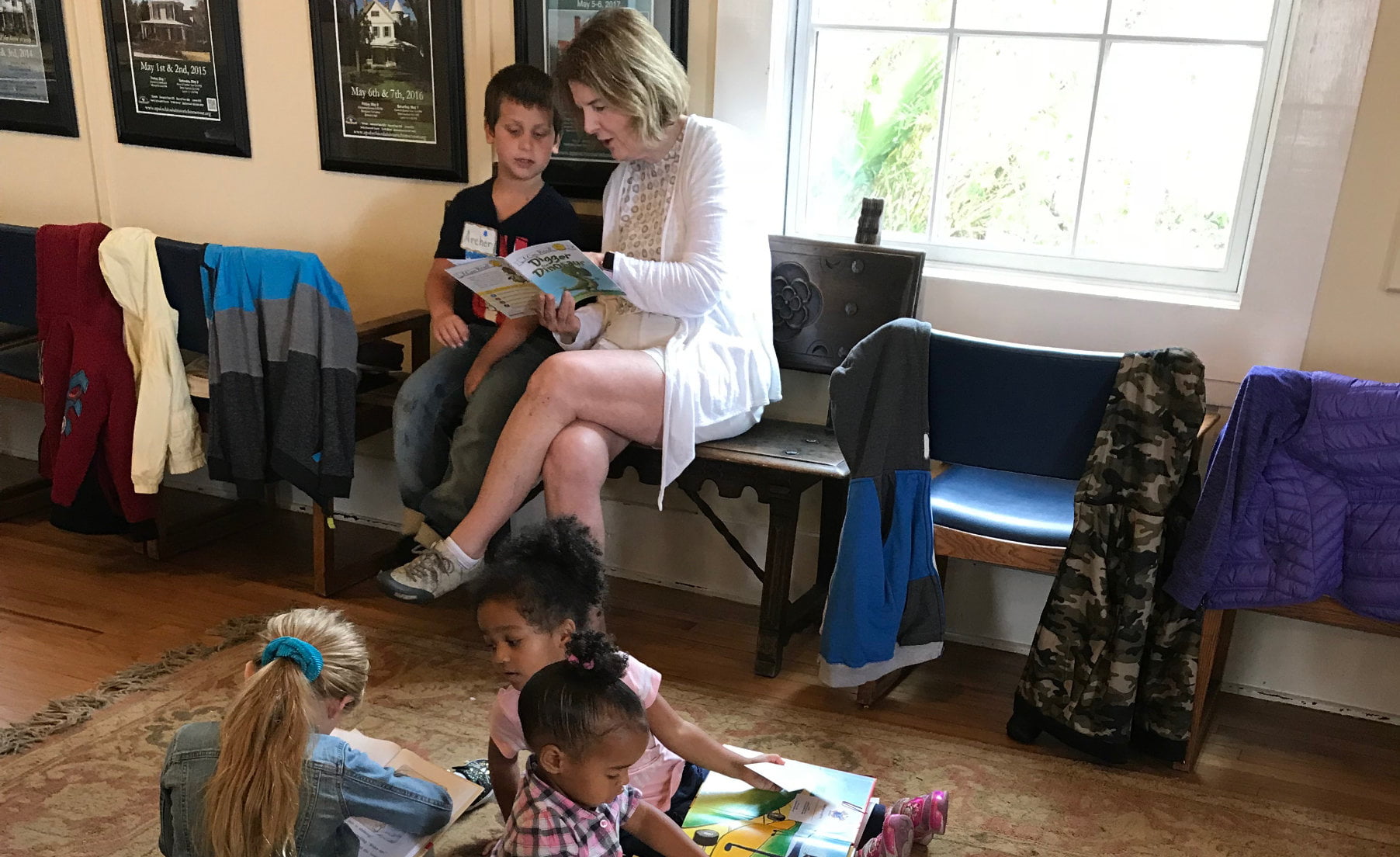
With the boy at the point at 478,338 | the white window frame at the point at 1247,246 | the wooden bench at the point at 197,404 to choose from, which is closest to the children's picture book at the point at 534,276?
the boy at the point at 478,338

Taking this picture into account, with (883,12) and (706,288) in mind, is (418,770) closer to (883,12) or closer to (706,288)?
(706,288)

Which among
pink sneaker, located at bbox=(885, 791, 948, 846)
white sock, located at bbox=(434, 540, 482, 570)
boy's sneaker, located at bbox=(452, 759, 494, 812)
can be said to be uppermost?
white sock, located at bbox=(434, 540, 482, 570)

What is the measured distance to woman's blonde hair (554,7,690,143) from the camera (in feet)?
7.59

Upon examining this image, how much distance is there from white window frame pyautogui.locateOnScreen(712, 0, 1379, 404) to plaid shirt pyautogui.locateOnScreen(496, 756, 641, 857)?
1562 millimetres

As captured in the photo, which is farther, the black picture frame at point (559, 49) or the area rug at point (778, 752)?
the black picture frame at point (559, 49)

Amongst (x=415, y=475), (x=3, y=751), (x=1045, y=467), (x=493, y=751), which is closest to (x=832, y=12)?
(x=1045, y=467)

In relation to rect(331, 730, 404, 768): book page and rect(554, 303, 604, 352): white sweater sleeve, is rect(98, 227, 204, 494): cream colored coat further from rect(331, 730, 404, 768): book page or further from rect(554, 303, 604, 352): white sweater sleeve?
rect(331, 730, 404, 768): book page

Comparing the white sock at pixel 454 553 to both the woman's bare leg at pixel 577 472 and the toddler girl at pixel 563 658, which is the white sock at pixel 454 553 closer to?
the woman's bare leg at pixel 577 472

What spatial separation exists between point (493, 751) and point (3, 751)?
3.37 ft

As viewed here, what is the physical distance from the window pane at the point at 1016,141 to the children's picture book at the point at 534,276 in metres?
0.92

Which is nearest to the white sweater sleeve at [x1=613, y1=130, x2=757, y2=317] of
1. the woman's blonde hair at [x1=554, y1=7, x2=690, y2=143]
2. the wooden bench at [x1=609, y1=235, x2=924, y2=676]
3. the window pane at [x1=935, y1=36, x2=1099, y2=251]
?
the woman's blonde hair at [x1=554, y1=7, x2=690, y2=143]

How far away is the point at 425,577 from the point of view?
2271mm

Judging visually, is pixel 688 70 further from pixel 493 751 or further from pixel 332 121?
pixel 493 751

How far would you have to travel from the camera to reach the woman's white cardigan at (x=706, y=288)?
2.33 meters
